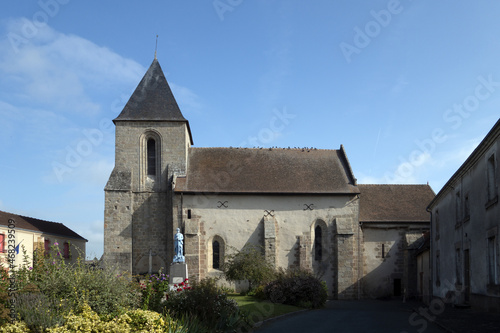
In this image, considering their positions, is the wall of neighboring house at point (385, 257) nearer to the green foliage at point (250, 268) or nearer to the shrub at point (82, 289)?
the green foliage at point (250, 268)

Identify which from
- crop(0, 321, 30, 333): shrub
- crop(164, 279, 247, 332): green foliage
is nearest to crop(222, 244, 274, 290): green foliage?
crop(164, 279, 247, 332): green foliage

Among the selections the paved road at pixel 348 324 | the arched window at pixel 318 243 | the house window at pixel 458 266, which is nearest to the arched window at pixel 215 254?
the arched window at pixel 318 243

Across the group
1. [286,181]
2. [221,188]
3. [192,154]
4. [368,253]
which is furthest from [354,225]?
[192,154]

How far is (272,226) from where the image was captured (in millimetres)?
28047

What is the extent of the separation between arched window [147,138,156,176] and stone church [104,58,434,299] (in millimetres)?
61

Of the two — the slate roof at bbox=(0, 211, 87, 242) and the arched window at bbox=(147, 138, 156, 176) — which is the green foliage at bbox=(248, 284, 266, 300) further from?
the slate roof at bbox=(0, 211, 87, 242)

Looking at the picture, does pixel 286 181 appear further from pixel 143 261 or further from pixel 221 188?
pixel 143 261

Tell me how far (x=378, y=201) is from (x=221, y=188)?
10.6 m

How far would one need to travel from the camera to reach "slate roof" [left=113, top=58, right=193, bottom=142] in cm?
2916

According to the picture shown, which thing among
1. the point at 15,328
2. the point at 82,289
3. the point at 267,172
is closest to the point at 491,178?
the point at 82,289

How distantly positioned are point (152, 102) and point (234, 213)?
8.68 meters

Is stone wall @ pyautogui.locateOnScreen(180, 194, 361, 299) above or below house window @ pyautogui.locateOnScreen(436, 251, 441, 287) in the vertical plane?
above

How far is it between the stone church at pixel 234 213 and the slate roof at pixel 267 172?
6cm

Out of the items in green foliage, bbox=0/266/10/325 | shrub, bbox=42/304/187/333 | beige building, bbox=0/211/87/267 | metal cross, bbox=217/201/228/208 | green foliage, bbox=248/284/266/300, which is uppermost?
metal cross, bbox=217/201/228/208
